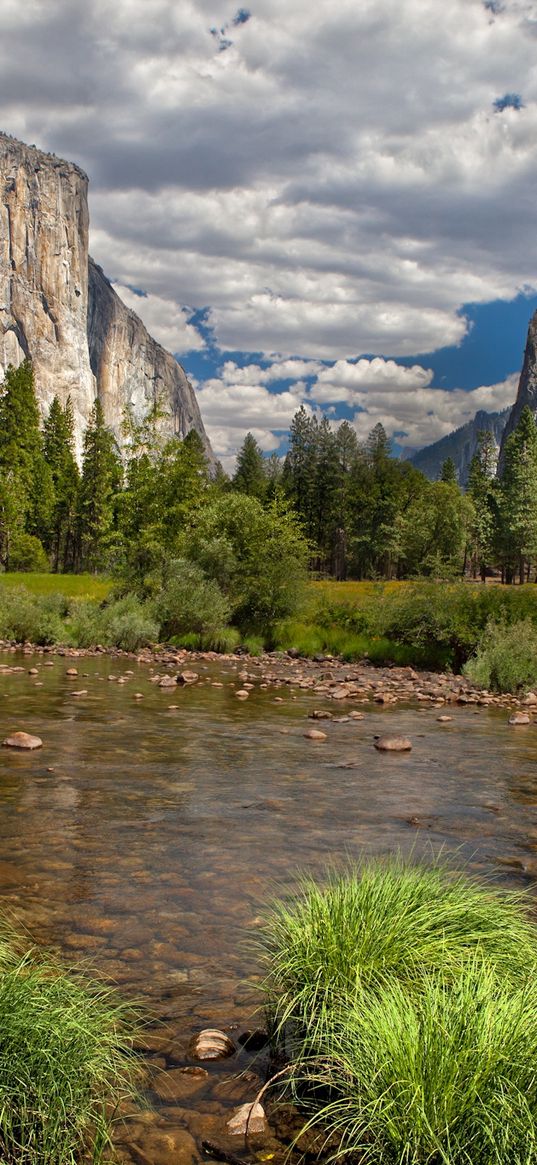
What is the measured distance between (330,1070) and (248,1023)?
116 cm

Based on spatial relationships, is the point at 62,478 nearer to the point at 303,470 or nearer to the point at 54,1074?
the point at 303,470

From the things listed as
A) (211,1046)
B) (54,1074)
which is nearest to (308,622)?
(211,1046)

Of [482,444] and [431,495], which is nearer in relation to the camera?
[431,495]

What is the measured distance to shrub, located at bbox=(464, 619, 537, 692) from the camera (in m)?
22.2

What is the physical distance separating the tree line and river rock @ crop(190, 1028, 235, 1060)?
30.1m

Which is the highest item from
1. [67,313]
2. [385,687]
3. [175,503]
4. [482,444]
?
[67,313]

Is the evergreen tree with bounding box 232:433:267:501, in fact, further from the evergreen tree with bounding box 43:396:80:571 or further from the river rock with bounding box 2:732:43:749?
the river rock with bounding box 2:732:43:749

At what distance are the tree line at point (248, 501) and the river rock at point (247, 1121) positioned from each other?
101 ft

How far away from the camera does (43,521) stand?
81750 millimetres

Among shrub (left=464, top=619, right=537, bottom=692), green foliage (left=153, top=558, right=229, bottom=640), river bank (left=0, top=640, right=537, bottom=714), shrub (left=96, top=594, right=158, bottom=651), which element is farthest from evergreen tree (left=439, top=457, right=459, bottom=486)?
shrub (left=464, top=619, right=537, bottom=692)

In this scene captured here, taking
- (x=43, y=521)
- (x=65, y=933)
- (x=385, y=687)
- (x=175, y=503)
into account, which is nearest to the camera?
(x=65, y=933)

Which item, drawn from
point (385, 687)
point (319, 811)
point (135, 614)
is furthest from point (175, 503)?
point (319, 811)

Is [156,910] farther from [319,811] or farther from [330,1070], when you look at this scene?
[319,811]

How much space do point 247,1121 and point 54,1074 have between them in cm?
98
